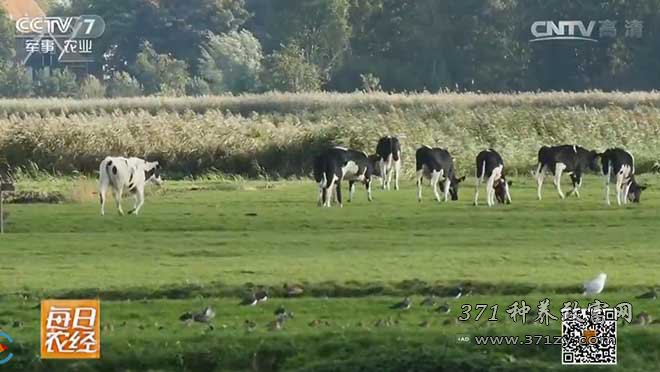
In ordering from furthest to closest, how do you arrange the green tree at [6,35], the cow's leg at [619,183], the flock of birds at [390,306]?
1. the green tree at [6,35]
2. the cow's leg at [619,183]
3. the flock of birds at [390,306]

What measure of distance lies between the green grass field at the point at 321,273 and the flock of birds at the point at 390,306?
11cm

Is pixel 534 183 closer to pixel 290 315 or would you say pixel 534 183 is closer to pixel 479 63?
pixel 290 315

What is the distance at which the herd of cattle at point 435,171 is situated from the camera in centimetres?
3312

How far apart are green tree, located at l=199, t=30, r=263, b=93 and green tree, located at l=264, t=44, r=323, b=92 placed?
167 inches

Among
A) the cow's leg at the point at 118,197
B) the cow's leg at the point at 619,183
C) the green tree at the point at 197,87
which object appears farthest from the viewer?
the green tree at the point at 197,87

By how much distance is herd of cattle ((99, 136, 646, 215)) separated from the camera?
109 ft

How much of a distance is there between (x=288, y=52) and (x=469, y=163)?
200ft

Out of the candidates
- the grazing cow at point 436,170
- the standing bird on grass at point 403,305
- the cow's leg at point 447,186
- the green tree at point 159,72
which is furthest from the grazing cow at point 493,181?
the green tree at point 159,72

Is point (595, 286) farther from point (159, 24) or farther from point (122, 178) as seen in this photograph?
point (159, 24)

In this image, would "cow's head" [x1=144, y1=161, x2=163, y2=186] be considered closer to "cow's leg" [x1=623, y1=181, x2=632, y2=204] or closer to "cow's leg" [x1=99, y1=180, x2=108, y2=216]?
"cow's leg" [x1=99, y1=180, x2=108, y2=216]

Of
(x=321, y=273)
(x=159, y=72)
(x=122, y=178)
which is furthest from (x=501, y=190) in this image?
(x=159, y=72)

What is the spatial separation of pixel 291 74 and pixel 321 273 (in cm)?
8445

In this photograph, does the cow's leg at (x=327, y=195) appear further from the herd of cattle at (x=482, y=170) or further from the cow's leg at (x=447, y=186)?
the cow's leg at (x=447, y=186)

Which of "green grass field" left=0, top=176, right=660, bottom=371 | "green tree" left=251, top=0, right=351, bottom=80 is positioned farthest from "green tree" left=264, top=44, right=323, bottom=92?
"green grass field" left=0, top=176, right=660, bottom=371
